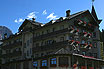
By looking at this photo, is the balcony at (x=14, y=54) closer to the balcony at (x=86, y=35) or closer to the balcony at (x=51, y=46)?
the balcony at (x=51, y=46)

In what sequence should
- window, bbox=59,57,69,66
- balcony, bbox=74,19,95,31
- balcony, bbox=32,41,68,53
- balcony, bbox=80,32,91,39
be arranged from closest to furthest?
window, bbox=59,57,69,66, balcony, bbox=32,41,68,53, balcony, bbox=74,19,95,31, balcony, bbox=80,32,91,39

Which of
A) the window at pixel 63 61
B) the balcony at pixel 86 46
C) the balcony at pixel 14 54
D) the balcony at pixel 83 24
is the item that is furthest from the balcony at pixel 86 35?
the balcony at pixel 14 54

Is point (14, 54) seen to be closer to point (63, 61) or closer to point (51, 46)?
point (51, 46)

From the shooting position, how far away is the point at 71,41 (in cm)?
Result: 4884

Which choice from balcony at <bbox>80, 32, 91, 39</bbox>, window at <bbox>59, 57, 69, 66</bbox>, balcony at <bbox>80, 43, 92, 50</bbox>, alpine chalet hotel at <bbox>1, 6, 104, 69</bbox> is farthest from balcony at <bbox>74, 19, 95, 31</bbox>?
window at <bbox>59, 57, 69, 66</bbox>

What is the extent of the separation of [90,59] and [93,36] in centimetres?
998

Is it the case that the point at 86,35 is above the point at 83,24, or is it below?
below

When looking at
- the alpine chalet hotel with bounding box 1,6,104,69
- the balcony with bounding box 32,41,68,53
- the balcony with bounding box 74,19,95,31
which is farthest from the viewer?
the balcony with bounding box 74,19,95,31

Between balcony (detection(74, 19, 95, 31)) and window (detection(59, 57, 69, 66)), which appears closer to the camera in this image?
window (detection(59, 57, 69, 66))

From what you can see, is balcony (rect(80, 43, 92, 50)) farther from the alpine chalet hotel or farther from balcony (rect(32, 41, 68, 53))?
balcony (rect(32, 41, 68, 53))

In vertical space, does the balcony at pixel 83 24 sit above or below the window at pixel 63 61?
above

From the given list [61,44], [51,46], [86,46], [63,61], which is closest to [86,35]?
[86,46]

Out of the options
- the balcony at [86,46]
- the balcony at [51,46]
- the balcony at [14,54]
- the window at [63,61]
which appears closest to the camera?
the window at [63,61]

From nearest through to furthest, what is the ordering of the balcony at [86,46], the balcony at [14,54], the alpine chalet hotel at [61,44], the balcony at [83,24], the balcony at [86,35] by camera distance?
the alpine chalet hotel at [61,44] < the balcony at [86,46] < the balcony at [83,24] < the balcony at [86,35] < the balcony at [14,54]
